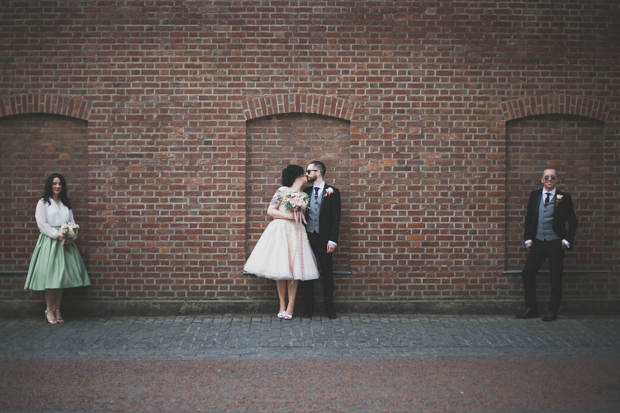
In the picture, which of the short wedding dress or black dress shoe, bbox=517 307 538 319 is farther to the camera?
black dress shoe, bbox=517 307 538 319

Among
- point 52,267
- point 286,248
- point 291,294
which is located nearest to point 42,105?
point 52,267

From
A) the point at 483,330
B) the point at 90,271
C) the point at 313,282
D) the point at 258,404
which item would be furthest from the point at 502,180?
the point at 90,271

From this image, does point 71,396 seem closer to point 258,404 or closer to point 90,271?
point 258,404

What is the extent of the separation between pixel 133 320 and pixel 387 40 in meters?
5.45

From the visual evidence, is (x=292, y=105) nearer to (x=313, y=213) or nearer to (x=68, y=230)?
(x=313, y=213)

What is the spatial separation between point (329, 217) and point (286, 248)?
0.77 m

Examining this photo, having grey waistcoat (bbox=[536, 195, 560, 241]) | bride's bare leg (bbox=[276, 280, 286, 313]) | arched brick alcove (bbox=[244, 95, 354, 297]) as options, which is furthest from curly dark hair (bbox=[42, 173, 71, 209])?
grey waistcoat (bbox=[536, 195, 560, 241])

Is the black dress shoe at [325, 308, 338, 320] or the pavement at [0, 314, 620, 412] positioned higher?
the black dress shoe at [325, 308, 338, 320]

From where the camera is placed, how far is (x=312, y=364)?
5914 mm

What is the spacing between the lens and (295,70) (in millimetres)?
8289

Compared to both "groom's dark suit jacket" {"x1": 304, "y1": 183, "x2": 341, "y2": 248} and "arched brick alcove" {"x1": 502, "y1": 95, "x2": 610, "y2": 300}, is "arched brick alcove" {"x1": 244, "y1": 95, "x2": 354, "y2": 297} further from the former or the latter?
"arched brick alcove" {"x1": 502, "y1": 95, "x2": 610, "y2": 300}

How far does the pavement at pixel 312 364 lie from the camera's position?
486 cm

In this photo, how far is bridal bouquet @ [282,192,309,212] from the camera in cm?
782

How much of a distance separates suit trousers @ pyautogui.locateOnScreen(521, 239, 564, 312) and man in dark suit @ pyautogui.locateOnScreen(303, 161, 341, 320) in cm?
275
